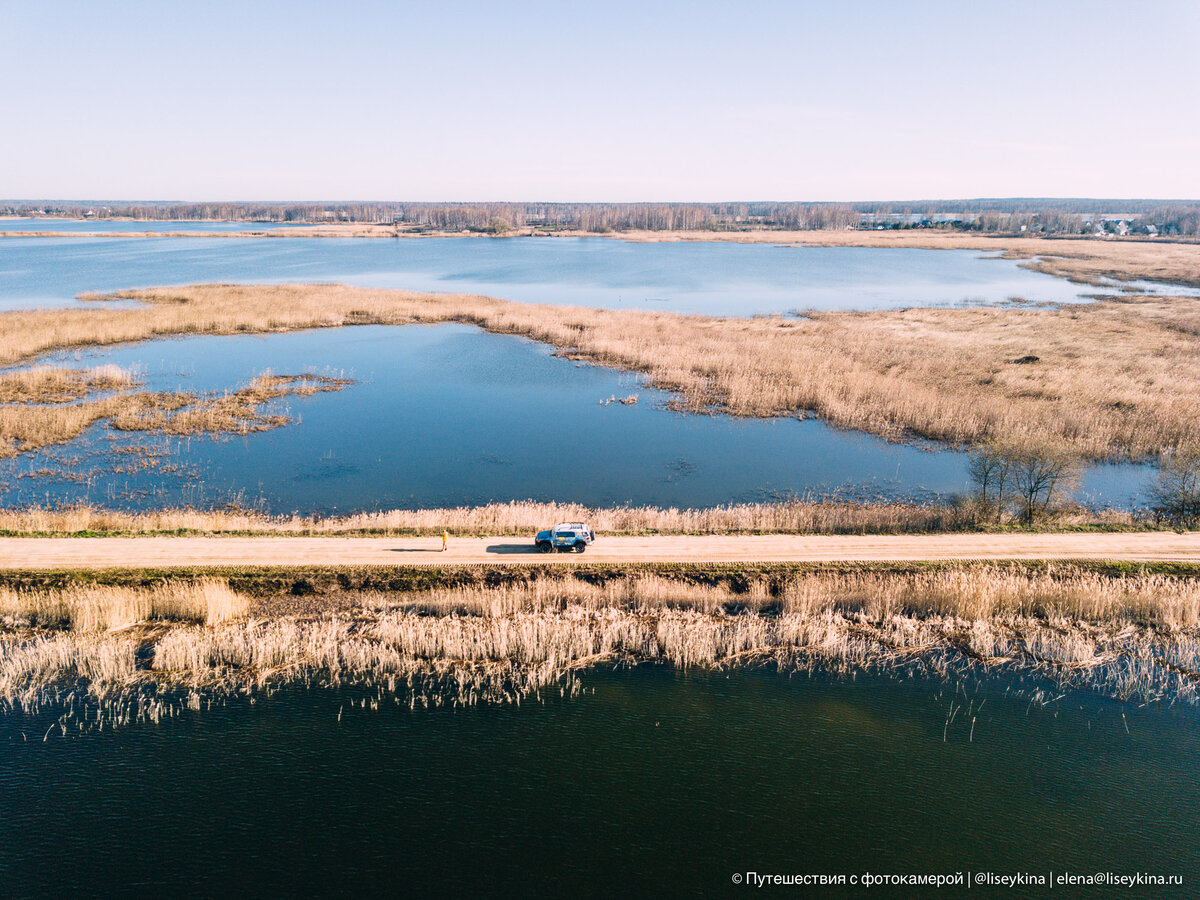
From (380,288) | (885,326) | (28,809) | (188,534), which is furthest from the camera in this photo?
(380,288)

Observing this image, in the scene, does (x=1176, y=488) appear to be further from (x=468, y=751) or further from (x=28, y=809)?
(x=28, y=809)

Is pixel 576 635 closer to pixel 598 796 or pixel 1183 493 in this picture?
pixel 598 796

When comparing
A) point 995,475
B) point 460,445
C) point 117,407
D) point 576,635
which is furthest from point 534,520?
point 117,407

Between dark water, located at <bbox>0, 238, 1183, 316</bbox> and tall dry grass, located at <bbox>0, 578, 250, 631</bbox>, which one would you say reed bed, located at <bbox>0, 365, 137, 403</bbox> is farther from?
dark water, located at <bbox>0, 238, 1183, 316</bbox>

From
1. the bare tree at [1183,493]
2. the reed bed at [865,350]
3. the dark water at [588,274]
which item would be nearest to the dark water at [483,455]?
the bare tree at [1183,493]

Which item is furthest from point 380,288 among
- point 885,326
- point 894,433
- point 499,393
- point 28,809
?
point 28,809

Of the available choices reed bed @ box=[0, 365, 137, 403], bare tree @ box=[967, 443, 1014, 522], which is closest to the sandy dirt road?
bare tree @ box=[967, 443, 1014, 522]
